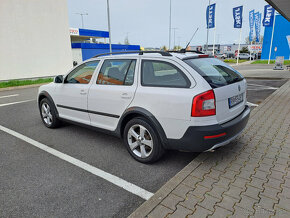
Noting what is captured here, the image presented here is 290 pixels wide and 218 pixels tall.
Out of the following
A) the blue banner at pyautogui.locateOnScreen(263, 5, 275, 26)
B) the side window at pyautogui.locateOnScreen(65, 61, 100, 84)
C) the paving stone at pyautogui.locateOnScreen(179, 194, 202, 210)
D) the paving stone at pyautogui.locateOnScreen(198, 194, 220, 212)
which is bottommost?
the paving stone at pyautogui.locateOnScreen(198, 194, 220, 212)

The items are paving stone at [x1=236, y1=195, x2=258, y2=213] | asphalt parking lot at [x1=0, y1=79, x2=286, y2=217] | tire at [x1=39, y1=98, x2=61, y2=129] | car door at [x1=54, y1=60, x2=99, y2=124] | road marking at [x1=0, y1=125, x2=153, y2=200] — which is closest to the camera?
paving stone at [x1=236, y1=195, x2=258, y2=213]

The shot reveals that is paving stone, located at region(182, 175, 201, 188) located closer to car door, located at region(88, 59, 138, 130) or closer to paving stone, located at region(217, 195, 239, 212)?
paving stone, located at region(217, 195, 239, 212)

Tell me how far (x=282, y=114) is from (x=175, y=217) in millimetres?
4669

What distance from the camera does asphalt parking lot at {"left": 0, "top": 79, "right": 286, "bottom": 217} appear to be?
2.39m

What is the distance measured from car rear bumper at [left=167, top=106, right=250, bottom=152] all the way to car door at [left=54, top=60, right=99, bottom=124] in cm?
187

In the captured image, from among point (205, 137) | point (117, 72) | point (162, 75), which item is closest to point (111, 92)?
point (117, 72)

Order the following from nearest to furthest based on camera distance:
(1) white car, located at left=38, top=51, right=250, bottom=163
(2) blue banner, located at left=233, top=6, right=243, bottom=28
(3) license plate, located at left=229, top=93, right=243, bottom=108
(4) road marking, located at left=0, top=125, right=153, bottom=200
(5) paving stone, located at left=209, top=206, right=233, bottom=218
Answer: (5) paving stone, located at left=209, top=206, right=233, bottom=218 → (4) road marking, located at left=0, top=125, right=153, bottom=200 → (1) white car, located at left=38, top=51, right=250, bottom=163 → (3) license plate, located at left=229, top=93, right=243, bottom=108 → (2) blue banner, located at left=233, top=6, right=243, bottom=28

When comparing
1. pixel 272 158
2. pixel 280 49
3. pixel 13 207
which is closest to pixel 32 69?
pixel 13 207

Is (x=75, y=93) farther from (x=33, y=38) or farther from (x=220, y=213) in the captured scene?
(x=33, y=38)

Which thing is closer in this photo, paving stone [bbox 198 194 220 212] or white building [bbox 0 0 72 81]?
paving stone [bbox 198 194 220 212]

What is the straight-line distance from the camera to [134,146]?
3357 millimetres

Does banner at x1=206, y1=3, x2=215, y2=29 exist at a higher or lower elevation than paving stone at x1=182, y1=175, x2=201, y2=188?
higher

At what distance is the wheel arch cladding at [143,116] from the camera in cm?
297

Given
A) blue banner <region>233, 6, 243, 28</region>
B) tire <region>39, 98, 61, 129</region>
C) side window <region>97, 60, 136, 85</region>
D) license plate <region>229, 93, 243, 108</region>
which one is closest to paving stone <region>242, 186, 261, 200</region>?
license plate <region>229, 93, 243, 108</region>
